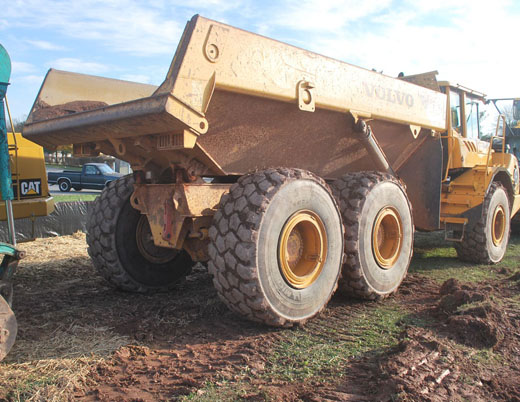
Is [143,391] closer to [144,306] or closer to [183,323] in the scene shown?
[183,323]

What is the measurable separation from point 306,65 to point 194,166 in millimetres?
1248

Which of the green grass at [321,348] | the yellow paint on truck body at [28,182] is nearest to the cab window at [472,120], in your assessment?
the green grass at [321,348]

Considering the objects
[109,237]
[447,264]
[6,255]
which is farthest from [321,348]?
[447,264]

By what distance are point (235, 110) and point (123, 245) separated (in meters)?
1.88

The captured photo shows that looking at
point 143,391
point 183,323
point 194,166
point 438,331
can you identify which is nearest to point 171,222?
point 194,166

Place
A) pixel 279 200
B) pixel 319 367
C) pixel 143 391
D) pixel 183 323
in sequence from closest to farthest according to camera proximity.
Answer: pixel 143 391
pixel 319 367
pixel 279 200
pixel 183 323

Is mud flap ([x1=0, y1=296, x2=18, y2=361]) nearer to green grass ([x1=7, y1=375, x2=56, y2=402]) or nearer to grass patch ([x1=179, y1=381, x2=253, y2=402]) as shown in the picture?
green grass ([x1=7, y1=375, x2=56, y2=402])

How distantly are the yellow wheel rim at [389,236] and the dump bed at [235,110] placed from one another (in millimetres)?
718

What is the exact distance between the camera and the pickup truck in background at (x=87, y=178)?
77.8 feet

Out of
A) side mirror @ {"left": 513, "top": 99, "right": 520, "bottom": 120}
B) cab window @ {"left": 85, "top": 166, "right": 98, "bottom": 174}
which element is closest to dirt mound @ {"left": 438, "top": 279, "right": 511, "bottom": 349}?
side mirror @ {"left": 513, "top": 99, "right": 520, "bottom": 120}

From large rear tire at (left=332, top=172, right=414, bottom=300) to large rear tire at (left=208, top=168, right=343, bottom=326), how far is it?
1.22ft

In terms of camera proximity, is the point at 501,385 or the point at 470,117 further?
the point at 470,117

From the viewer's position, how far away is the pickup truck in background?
2370cm

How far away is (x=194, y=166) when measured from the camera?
3.98 meters
